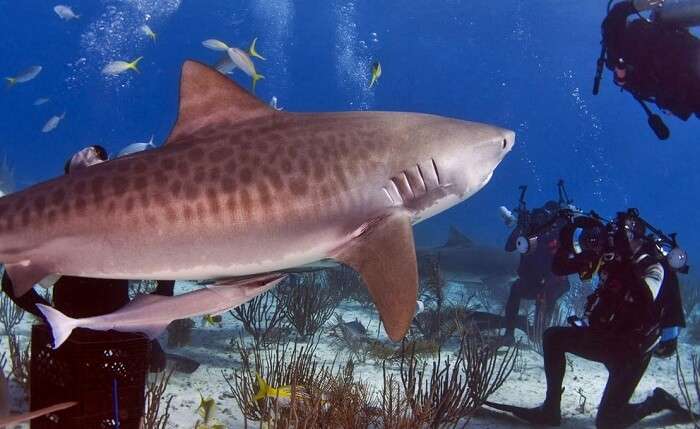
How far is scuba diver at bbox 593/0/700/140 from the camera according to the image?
7000 millimetres

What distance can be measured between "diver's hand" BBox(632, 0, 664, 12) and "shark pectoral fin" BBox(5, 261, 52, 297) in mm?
8622

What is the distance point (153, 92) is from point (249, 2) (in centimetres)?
6834

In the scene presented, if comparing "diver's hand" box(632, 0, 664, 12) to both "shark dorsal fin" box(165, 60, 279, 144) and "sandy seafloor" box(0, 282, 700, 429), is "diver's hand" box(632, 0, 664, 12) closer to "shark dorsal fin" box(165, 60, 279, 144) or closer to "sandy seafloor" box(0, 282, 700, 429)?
"sandy seafloor" box(0, 282, 700, 429)

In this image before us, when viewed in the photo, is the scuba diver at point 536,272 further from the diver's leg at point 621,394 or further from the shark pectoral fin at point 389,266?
the shark pectoral fin at point 389,266

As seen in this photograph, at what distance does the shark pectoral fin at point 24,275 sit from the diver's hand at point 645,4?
862 cm

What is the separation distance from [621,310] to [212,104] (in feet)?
17.5

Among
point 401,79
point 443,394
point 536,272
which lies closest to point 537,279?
point 536,272

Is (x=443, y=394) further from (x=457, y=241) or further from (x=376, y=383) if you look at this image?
(x=457, y=241)

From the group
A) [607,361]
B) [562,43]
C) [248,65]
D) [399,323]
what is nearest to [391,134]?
[399,323]

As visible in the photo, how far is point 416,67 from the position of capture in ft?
289

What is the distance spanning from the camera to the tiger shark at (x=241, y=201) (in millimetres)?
2016

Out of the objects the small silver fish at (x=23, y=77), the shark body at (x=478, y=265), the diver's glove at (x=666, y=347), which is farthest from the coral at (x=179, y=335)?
the shark body at (x=478, y=265)

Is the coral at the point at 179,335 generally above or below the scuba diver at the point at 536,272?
below

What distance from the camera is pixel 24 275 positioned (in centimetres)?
206
